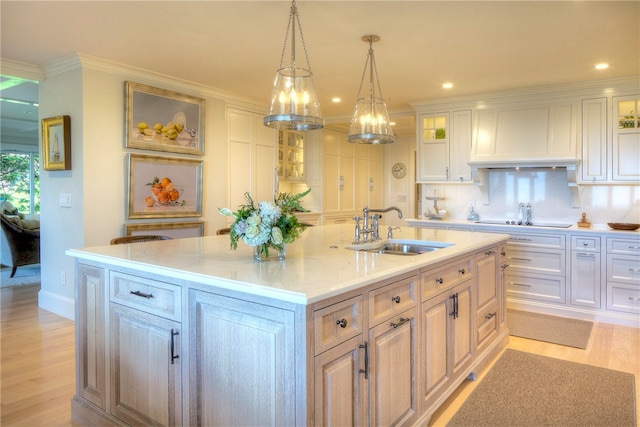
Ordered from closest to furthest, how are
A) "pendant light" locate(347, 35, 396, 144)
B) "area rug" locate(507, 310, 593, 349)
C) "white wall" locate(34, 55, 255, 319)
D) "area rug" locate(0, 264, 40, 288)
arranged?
"pendant light" locate(347, 35, 396, 144) → "area rug" locate(507, 310, 593, 349) → "white wall" locate(34, 55, 255, 319) → "area rug" locate(0, 264, 40, 288)

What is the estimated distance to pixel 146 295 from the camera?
73.2 inches

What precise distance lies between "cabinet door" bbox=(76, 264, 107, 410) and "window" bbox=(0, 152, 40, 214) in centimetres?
841

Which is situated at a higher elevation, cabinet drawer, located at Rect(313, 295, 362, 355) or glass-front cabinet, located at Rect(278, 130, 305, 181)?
glass-front cabinet, located at Rect(278, 130, 305, 181)

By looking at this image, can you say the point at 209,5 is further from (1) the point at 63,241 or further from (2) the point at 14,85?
(2) the point at 14,85

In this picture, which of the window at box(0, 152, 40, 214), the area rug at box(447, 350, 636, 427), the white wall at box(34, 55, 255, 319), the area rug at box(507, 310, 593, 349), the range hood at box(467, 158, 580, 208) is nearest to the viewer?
the area rug at box(447, 350, 636, 427)

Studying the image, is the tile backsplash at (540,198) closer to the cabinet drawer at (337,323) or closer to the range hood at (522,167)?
the range hood at (522,167)

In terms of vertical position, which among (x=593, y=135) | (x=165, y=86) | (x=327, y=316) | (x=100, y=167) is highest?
(x=165, y=86)

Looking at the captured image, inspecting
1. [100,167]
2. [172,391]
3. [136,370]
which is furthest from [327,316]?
[100,167]

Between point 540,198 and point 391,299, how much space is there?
3.80 metres

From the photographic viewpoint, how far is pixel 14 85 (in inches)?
185

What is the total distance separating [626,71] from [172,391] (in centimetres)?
460

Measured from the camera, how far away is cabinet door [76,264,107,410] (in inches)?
81.0

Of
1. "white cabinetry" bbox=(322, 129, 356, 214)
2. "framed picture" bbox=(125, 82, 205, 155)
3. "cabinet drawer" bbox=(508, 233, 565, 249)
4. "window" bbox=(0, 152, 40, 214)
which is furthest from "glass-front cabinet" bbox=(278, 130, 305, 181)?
"window" bbox=(0, 152, 40, 214)

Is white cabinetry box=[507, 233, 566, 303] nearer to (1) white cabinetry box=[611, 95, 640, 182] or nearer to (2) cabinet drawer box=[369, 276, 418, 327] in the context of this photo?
(1) white cabinetry box=[611, 95, 640, 182]
